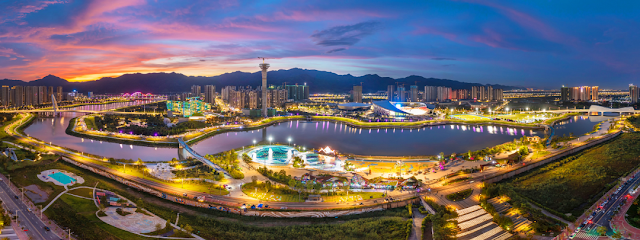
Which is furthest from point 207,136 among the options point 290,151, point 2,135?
point 2,135

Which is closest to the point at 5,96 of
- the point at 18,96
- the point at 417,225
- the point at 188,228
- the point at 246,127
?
the point at 18,96

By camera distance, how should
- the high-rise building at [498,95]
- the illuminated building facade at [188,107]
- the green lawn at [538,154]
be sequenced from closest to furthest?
1. the green lawn at [538,154]
2. the illuminated building facade at [188,107]
3. the high-rise building at [498,95]

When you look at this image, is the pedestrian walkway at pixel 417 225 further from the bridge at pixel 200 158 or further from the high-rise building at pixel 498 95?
the high-rise building at pixel 498 95

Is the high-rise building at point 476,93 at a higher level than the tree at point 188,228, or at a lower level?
higher

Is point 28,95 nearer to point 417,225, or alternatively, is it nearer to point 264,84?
point 264,84

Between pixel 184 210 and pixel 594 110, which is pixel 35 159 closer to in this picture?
pixel 184 210

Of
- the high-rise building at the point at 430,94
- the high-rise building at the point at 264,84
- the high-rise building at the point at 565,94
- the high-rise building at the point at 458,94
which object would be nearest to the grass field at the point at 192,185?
the high-rise building at the point at 264,84

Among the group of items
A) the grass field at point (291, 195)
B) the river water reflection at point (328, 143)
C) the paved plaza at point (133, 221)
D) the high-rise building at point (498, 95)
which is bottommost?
the paved plaza at point (133, 221)

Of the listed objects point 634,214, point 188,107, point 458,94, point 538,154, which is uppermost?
point 458,94
